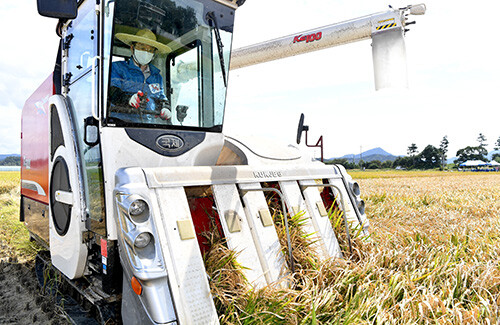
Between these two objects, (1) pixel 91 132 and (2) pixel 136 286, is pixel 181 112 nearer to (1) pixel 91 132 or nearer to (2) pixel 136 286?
(1) pixel 91 132

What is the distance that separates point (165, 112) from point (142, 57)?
50cm

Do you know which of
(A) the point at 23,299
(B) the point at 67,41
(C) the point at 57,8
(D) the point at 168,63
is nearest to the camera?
(C) the point at 57,8

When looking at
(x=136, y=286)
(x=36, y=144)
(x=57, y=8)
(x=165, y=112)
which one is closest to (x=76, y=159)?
(x=165, y=112)

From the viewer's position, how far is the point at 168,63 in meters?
3.29

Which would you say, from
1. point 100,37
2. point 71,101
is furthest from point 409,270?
point 71,101

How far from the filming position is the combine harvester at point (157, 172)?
2.21 m

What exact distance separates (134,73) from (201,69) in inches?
24.4

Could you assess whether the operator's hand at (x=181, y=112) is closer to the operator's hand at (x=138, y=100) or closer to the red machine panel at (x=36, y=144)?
the operator's hand at (x=138, y=100)

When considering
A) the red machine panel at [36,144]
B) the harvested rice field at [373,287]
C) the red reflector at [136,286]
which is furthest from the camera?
the red machine panel at [36,144]

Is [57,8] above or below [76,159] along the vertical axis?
above

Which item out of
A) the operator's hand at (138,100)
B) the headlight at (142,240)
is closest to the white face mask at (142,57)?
the operator's hand at (138,100)

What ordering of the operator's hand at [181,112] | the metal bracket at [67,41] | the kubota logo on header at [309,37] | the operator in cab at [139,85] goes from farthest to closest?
1. the kubota logo on header at [309,37]
2. the metal bracket at [67,41]
3. the operator's hand at [181,112]
4. the operator in cab at [139,85]

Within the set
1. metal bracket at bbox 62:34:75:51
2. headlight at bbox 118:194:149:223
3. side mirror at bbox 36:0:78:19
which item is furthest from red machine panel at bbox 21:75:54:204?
headlight at bbox 118:194:149:223

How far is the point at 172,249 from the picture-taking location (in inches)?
86.2
